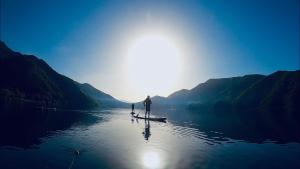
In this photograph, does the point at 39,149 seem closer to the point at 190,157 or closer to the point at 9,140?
the point at 9,140

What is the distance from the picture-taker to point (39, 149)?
27.6 metres

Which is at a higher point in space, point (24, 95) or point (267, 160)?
Answer: point (24, 95)

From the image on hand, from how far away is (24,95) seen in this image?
592 feet

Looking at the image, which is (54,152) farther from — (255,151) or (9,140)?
(255,151)

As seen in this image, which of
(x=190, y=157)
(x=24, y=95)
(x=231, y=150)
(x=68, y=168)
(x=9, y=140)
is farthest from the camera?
(x=24, y=95)

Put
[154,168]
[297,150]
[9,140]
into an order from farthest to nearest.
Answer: [297,150], [9,140], [154,168]

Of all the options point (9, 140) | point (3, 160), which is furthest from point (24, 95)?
point (3, 160)

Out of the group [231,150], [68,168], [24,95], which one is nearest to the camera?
[68,168]

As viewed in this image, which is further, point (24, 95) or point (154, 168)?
point (24, 95)

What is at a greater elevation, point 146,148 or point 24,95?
point 24,95

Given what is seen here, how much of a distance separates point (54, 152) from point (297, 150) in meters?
35.5

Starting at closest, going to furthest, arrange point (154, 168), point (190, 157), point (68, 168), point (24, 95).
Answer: point (68, 168) → point (154, 168) → point (190, 157) → point (24, 95)

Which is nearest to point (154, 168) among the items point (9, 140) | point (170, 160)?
point (170, 160)

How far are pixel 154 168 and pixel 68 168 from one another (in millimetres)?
7864
